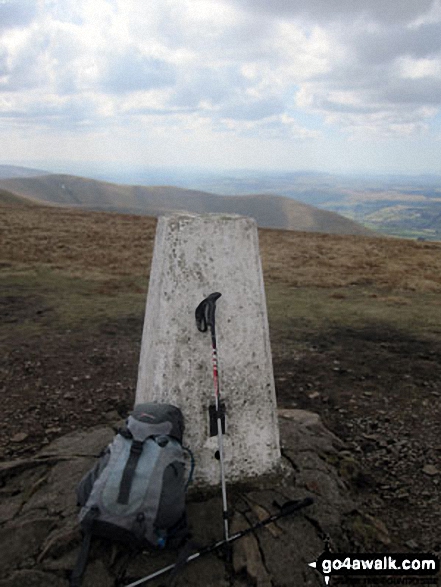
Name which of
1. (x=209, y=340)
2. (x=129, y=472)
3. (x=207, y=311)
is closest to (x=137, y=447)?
(x=129, y=472)

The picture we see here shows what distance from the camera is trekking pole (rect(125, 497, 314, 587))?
13.7 feet

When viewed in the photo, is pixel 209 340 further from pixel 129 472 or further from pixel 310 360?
pixel 310 360

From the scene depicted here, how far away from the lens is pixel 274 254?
26.4 metres

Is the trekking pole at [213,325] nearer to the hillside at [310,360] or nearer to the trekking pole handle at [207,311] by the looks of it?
Result: the trekking pole handle at [207,311]

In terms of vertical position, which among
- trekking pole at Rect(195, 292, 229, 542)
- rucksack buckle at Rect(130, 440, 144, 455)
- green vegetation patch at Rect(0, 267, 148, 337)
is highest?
trekking pole at Rect(195, 292, 229, 542)

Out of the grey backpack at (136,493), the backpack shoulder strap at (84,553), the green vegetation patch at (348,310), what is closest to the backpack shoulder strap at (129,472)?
the grey backpack at (136,493)

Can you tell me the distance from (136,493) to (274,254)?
22.8 meters

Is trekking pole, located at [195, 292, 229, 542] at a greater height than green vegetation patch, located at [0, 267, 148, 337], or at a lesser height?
greater

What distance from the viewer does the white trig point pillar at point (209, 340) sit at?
5129 millimetres

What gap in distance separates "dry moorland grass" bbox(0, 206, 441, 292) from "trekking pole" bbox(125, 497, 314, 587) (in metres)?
14.5

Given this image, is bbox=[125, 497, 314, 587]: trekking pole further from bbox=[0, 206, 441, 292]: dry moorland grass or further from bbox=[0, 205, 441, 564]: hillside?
bbox=[0, 206, 441, 292]: dry moorland grass

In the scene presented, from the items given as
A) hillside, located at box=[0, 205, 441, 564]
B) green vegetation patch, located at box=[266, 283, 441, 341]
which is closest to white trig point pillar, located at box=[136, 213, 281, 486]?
hillside, located at box=[0, 205, 441, 564]

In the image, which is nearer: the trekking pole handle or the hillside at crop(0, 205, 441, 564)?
the trekking pole handle

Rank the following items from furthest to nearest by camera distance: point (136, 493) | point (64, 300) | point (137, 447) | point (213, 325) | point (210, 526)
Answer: point (64, 300) → point (213, 325) → point (210, 526) → point (137, 447) → point (136, 493)
